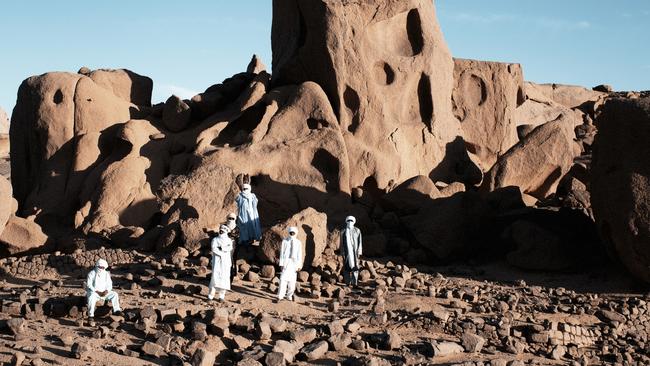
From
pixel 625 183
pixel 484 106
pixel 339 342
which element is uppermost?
pixel 484 106

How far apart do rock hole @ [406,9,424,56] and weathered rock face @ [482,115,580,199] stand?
8.88ft

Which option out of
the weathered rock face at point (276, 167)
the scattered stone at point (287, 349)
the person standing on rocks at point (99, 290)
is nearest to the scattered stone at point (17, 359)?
the person standing on rocks at point (99, 290)

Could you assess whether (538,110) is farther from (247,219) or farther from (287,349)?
(287,349)

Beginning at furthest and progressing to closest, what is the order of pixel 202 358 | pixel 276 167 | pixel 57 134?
pixel 57 134
pixel 276 167
pixel 202 358

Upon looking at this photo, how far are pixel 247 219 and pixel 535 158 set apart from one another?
5732 millimetres

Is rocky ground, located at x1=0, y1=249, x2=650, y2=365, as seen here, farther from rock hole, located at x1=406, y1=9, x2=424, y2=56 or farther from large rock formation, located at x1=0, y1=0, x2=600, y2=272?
rock hole, located at x1=406, y1=9, x2=424, y2=56

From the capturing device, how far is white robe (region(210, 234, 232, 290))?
11.8 meters

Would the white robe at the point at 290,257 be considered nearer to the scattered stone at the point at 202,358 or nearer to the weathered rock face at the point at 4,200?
the scattered stone at the point at 202,358

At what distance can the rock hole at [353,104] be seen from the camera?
1702 centimetres

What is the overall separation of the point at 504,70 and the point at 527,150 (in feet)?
11.2

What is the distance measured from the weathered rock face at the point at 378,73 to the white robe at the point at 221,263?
467cm

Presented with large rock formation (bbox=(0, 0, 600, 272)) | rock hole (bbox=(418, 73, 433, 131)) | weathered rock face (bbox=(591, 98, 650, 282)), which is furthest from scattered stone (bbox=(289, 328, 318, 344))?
rock hole (bbox=(418, 73, 433, 131))

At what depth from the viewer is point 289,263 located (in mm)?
12219

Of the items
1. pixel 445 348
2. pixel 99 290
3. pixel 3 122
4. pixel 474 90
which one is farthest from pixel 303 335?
pixel 3 122
